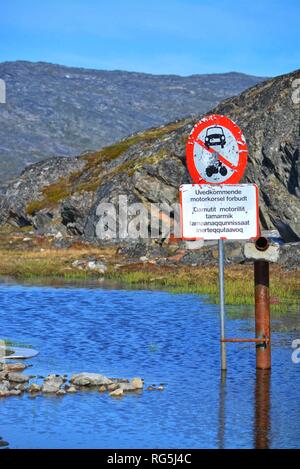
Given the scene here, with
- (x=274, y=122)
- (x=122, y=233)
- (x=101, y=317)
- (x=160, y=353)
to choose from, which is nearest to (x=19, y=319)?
(x=101, y=317)

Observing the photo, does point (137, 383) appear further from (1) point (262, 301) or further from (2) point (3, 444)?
(2) point (3, 444)

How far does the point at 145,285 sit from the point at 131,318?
10838 millimetres

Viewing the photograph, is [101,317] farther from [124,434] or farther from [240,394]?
[124,434]

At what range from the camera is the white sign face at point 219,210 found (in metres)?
17.2

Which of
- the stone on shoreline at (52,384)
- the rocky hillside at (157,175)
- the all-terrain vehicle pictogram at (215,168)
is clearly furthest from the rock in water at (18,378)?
the rocky hillside at (157,175)

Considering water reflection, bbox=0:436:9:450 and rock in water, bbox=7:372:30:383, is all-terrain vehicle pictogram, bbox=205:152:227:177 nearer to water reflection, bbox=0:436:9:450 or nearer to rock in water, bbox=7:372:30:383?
rock in water, bbox=7:372:30:383

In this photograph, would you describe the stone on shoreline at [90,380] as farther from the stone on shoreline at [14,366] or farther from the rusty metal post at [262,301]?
the rusty metal post at [262,301]

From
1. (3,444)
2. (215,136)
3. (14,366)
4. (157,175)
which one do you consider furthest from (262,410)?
(157,175)

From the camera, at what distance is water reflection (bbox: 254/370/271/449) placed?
12766 millimetres

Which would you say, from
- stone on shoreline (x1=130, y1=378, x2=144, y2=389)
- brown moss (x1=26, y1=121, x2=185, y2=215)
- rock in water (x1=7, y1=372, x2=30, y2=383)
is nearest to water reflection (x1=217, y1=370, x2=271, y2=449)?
stone on shoreline (x1=130, y1=378, x2=144, y2=389)

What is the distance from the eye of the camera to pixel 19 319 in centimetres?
2700

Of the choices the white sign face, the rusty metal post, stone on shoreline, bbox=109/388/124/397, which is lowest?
stone on shoreline, bbox=109/388/124/397

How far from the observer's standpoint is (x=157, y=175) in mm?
59469

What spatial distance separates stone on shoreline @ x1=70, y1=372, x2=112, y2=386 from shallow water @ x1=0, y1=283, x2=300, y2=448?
641 millimetres
